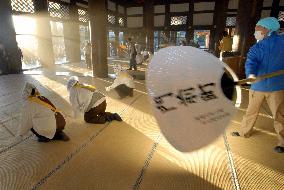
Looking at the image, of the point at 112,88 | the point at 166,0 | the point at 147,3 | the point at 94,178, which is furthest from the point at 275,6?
the point at 94,178

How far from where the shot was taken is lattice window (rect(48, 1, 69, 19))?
1216 cm

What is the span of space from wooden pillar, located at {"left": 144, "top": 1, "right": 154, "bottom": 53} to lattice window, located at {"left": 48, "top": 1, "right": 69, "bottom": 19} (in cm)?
641

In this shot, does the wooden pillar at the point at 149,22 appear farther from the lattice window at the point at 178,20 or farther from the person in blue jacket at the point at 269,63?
the person in blue jacket at the point at 269,63

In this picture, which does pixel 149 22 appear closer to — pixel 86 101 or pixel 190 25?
pixel 190 25

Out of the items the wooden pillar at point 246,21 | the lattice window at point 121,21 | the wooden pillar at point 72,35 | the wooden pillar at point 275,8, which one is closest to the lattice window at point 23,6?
the wooden pillar at point 72,35

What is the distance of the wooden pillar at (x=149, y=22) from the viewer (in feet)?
56.9

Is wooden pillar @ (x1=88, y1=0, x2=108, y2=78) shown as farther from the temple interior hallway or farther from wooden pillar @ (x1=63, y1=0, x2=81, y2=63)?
wooden pillar @ (x1=63, y1=0, x2=81, y2=63)

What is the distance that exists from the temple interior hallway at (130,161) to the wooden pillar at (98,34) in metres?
5.17

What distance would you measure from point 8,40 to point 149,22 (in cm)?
1069

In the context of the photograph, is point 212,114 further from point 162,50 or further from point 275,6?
point 275,6

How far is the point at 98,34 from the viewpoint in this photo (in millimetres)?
8750

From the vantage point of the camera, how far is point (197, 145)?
926 millimetres

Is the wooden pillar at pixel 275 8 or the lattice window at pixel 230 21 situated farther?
the lattice window at pixel 230 21

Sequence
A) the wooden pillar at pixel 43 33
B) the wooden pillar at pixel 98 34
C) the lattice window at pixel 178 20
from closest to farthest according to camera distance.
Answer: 1. the wooden pillar at pixel 98 34
2. the wooden pillar at pixel 43 33
3. the lattice window at pixel 178 20
